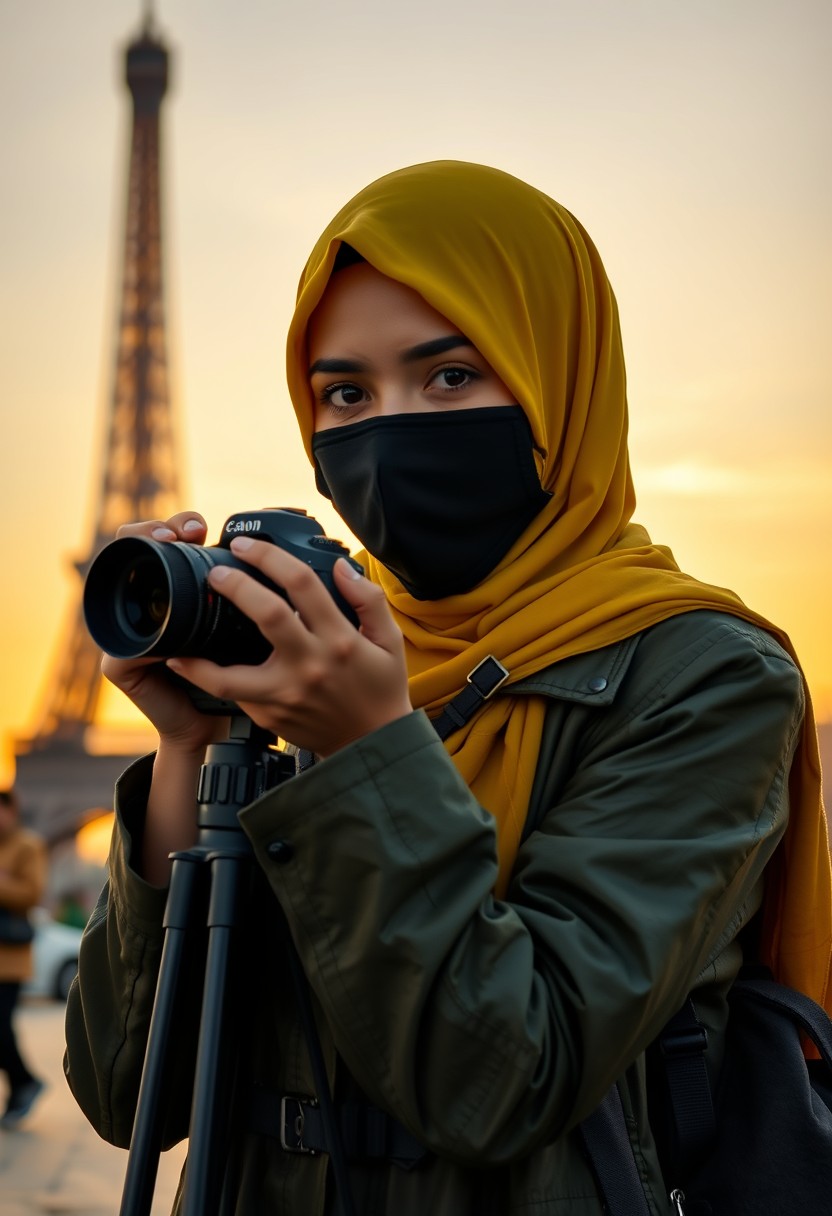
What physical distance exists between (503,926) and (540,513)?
70 cm

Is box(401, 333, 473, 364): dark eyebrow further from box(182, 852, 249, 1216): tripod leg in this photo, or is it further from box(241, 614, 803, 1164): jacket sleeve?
box(182, 852, 249, 1216): tripod leg

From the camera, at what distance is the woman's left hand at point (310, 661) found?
4.50 feet

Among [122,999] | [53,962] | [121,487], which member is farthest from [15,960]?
[121,487]

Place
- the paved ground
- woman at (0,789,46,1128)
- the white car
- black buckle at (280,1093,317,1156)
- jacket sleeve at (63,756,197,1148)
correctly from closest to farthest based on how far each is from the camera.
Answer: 1. black buckle at (280,1093,317,1156)
2. jacket sleeve at (63,756,197,1148)
3. the paved ground
4. woman at (0,789,46,1128)
5. the white car

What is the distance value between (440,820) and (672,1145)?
0.52 metres

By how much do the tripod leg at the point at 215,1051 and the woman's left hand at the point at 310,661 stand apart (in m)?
0.17

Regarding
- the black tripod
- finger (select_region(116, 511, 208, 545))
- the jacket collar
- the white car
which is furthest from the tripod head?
the white car

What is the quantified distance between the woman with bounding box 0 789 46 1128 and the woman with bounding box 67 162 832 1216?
654cm

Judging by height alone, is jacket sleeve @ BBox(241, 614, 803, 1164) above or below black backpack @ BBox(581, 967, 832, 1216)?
above

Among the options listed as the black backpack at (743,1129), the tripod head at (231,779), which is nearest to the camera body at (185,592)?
the tripod head at (231,779)

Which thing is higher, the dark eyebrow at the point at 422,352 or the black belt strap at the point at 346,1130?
the dark eyebrow at the point at 422,352

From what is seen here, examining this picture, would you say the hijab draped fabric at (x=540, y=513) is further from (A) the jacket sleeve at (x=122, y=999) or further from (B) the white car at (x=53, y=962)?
(B) the white car at (x=53, y=962)

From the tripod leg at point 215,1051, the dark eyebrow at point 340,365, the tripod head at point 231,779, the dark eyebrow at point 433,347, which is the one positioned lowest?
the tripod leg at point 215,1051

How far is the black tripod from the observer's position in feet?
4.65
